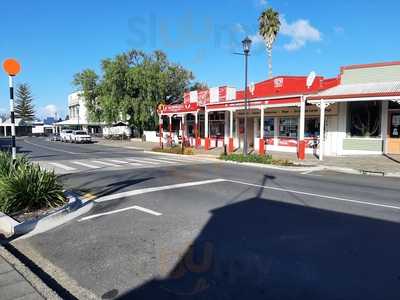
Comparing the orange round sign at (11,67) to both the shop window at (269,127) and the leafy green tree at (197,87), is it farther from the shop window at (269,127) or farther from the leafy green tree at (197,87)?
the leafy green tree at (197,87)

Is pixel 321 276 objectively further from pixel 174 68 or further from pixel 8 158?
pixel 174 68

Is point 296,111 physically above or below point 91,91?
below

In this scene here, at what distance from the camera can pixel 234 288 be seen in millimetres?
4180

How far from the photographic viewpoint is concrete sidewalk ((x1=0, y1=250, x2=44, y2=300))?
3.89 metres

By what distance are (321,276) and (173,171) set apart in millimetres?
10717

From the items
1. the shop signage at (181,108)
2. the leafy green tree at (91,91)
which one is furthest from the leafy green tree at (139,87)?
the shop signage at (181,108)

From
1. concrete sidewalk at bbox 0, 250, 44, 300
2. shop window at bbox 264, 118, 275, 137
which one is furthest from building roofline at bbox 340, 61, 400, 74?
concrete sidewalk at bbox 0, 250, 44, 300

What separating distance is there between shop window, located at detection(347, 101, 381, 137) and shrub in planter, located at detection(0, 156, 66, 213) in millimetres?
17331

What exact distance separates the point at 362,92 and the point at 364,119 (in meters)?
2.61

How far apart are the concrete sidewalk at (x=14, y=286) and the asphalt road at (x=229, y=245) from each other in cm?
43

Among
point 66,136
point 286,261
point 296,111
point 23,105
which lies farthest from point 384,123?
point 23,105

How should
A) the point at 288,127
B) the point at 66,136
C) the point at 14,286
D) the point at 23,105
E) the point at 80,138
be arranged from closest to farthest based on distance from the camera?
the point at 14,286
the point at 288,127
the point at 80,138
the point at 66,136
the point at 23,105

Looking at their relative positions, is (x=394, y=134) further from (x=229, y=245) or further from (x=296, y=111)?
(x=229, y=245)

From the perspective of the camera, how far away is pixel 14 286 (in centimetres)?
414
